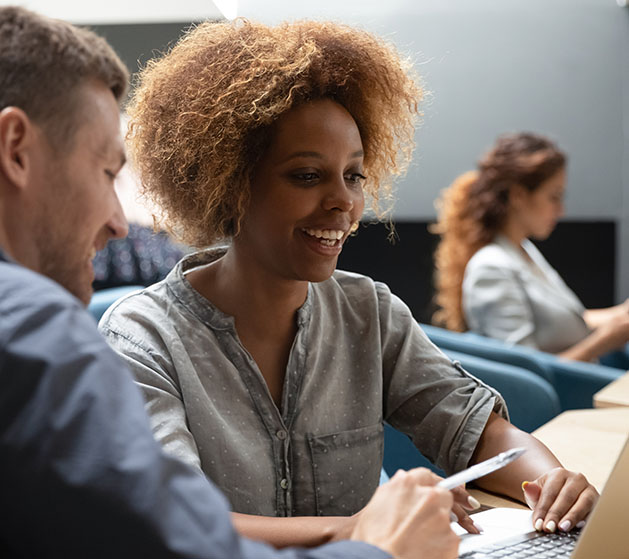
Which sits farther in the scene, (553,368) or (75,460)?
(553,368)

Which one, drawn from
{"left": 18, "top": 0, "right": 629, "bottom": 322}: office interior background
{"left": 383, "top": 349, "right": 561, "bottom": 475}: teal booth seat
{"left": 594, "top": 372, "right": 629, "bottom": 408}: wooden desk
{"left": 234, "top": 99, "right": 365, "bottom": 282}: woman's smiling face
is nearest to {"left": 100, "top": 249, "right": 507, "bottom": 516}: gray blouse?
{"left": 234, "top": 99, "right": 365, "bottom": 282}: woman's smiling face

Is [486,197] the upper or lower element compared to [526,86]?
lower

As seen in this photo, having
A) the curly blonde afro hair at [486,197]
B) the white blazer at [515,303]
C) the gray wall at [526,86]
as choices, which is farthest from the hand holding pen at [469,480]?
the gray wall at [526,86]

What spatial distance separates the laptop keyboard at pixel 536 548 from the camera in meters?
0.93

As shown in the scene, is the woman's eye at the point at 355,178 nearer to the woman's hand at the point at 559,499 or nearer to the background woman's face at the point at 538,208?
the woman's hand at the point at 559,499

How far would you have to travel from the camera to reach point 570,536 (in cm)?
100

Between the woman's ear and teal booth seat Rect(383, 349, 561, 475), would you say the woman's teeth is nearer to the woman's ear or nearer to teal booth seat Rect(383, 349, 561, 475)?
teal booth seat Rect(383, 349, 561, 475)

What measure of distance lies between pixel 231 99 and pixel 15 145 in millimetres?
560

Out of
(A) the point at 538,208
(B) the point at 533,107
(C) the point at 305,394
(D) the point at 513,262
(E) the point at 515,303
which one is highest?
(B) the point at 533,107

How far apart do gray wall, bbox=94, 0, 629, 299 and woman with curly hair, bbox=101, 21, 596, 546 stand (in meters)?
2.73

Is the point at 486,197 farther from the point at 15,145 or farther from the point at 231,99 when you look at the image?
the point at 15,145

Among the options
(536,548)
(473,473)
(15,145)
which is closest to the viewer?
(15,145)

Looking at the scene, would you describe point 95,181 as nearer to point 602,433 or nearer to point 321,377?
point 321,377

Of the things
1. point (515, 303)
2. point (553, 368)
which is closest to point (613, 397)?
point (553, 368)
